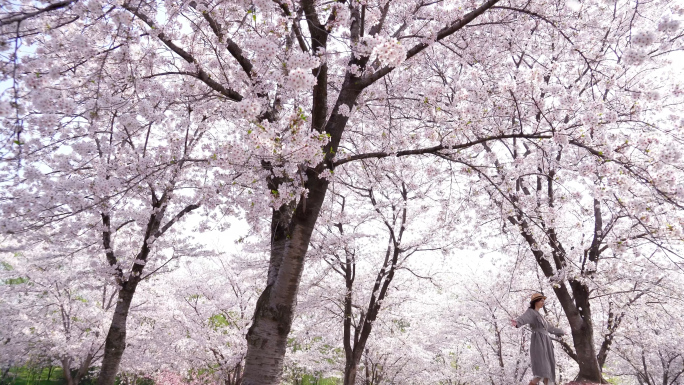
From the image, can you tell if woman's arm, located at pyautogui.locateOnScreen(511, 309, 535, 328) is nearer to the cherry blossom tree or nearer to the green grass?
the cherry blossom tree

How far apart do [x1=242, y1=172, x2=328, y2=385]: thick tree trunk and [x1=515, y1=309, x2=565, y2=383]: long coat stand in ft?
12.1

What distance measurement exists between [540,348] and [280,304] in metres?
4.35

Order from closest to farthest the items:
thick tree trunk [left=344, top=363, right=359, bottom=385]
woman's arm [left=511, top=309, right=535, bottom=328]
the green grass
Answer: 1. woman's arm [left=511, top=309, right=535, bottom=328]
2. thick tree trunk [left=344, top=363, right=359, bottom=385]
3. the green grass

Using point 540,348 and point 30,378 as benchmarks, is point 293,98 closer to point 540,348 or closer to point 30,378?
point 540,348

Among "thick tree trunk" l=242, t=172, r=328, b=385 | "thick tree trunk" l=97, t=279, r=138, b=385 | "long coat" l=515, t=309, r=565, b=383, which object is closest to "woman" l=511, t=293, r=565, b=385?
"long coat" l=515, t=309, r=565, b=383

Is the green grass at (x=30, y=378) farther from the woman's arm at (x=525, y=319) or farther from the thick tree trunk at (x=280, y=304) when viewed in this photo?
the woman's arm at (x=525, y=319)

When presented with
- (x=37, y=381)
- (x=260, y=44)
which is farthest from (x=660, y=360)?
(x=37, y=381)

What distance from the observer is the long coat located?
19.2ft

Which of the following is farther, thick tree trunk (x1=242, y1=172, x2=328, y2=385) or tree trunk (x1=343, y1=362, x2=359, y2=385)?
tree trunk (x1=343, y1=362, x2=359, y2=385)

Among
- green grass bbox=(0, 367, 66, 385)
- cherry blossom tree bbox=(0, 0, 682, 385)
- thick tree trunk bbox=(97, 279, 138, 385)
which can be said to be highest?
cherry blossom tree bbox=(0, 0, 682, 385)

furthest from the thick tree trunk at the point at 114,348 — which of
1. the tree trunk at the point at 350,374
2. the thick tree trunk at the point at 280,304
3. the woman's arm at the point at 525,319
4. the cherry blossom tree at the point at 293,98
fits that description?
the woman's arm at the point at 525,319

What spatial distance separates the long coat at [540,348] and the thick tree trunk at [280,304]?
12.1ft

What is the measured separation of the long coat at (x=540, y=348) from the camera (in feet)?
19.2

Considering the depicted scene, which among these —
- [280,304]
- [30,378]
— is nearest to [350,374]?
[280,304]
